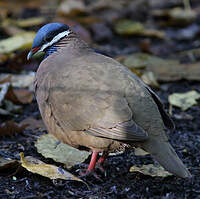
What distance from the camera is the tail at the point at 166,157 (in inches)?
124

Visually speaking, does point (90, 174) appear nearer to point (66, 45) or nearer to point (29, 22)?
point (66, 45)

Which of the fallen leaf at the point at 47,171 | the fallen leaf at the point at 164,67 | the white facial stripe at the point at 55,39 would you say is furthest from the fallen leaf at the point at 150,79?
the fallen leaf at the point at 47,171

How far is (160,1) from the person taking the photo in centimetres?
888

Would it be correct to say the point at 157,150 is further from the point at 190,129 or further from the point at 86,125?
the point at 190,129

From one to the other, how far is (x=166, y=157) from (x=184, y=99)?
6.46ft

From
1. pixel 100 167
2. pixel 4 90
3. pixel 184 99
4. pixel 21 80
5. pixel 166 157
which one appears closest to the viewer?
pixel 166 157

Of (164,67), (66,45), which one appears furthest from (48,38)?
(164,67)

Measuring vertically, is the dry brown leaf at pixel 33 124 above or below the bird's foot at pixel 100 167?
below

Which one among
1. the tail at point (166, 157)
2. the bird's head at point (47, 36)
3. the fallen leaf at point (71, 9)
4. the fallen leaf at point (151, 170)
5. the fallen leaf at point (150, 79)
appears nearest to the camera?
the tail at point (166, 157)

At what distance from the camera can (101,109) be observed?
3.36m

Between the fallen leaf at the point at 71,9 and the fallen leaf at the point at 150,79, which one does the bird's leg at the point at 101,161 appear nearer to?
the fallen leaf at the point at 150,79

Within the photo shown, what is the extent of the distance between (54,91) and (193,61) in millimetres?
3183

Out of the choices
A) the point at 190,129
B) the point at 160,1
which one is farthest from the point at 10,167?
the point at 160,1

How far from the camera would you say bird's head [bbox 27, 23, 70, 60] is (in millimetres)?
4008
